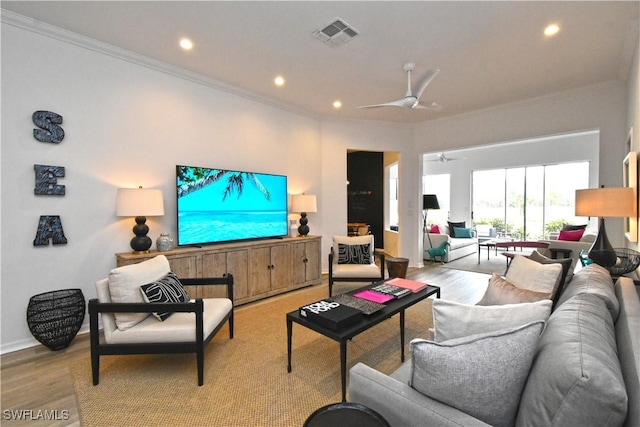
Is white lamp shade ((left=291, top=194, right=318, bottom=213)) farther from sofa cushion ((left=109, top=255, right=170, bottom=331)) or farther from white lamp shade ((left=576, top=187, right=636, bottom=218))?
white lamp shade ((left=576, top=187, right=636, bottom=218))

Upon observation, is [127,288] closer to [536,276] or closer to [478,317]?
[478,317]

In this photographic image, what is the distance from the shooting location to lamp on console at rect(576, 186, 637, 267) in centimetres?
242

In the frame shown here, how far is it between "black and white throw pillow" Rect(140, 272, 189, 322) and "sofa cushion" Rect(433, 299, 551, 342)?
78.5 inches

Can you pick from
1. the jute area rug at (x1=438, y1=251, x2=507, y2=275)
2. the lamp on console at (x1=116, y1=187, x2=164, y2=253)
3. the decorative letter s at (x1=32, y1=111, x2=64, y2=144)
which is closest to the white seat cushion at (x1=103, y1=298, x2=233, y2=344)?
the lamp on console at (x1=116, y1=187, x2=164, y2=253)

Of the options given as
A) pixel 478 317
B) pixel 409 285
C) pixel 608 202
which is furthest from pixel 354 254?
pixel 478 317

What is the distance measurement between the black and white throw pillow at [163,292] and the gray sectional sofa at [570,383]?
1.70 m

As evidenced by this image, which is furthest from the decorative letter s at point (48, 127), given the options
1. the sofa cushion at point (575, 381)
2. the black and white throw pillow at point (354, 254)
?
the sofa cushion at point (575, 381)

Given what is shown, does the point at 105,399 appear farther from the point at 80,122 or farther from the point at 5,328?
the point at 80,122

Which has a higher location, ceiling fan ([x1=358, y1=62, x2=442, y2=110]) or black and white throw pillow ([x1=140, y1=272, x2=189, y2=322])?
ceiling fan ([x1=358, y1=62, x2=442, y2=110])

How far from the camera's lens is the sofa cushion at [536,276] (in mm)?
1919

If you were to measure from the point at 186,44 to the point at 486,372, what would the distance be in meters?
3.69

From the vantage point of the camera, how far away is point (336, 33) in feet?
9.35

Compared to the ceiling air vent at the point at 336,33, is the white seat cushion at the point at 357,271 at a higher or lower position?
lower

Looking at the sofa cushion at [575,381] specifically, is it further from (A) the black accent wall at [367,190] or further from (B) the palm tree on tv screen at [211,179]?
(A) the black accent wall at [367,190]
